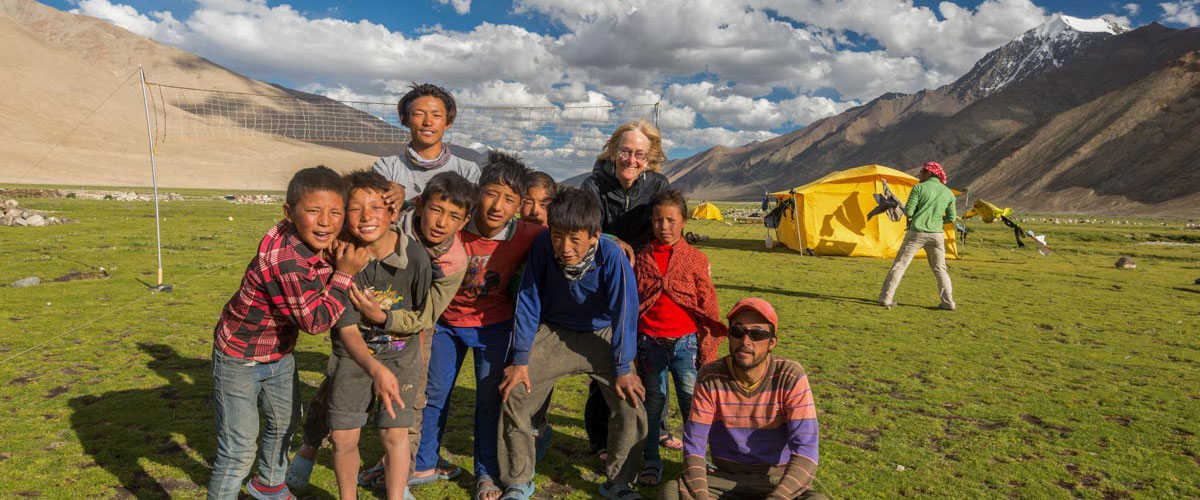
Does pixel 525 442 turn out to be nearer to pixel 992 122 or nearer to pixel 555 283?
pixel 555 283

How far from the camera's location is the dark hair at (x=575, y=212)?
3.11m

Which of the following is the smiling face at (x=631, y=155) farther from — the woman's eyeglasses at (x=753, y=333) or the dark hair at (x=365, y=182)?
the dark hair at (x=365, y=182)

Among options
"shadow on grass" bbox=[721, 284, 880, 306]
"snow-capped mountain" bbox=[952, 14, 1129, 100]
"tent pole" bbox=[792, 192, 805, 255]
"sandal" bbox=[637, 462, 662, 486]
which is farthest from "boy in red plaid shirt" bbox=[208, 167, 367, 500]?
"snow-capped mountain" bbox=[952, 14, 1129, 100]

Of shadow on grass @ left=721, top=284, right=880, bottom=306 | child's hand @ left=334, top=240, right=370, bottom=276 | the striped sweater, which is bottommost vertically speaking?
shadow on grass @ left=721, top=284, right=880, bottom=306

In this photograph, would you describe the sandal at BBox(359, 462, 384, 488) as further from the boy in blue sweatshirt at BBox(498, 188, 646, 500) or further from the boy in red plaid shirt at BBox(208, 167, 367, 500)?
the boy in blue sweatshirt at BBox(498, 188, 646, 500)

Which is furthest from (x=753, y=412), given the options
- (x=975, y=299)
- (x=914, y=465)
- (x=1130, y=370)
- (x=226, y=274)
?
(x=226, y=274)

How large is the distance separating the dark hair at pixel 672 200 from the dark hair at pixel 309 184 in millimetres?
1755

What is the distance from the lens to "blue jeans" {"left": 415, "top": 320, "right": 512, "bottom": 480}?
3469 mm

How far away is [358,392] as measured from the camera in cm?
296

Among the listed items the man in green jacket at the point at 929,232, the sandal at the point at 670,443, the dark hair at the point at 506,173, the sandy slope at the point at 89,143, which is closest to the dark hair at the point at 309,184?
the dark hair at the point at 506,173

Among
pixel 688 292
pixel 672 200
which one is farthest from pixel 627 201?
pixel 688 292

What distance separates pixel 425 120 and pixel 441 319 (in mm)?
1138

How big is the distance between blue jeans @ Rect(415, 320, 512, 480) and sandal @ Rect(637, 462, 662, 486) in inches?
32.7

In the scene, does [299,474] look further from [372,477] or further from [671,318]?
[671,318]
